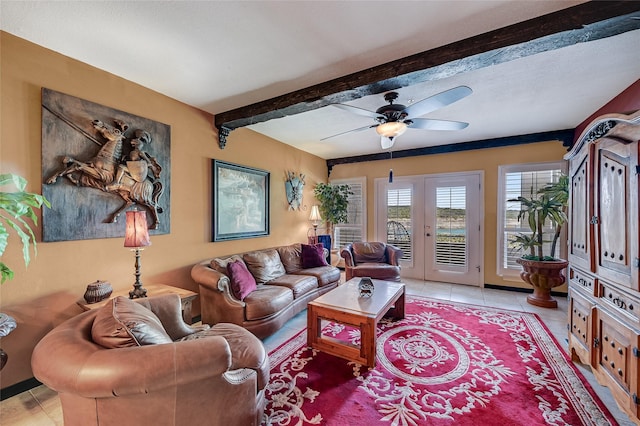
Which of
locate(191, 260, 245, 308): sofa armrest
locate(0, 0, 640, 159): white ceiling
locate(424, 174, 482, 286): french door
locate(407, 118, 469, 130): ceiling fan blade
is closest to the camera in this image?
locate(0, 0, 640, 159): white ceiling

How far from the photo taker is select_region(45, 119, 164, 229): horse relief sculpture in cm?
220

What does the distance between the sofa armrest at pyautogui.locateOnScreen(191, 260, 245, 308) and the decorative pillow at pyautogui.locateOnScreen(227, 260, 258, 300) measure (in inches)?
2.0

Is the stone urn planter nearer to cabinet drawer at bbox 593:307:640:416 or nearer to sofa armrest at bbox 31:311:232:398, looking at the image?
cabinet drawer at bbox 593:307:640:416

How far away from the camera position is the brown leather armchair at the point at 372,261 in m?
4.07

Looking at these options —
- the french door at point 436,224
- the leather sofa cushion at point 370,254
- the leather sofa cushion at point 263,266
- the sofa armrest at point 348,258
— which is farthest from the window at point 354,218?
the leather sofa cushion at point 263,266

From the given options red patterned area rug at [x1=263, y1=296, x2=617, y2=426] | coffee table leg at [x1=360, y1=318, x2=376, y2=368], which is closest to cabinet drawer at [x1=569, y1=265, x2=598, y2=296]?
red patterned area rug at [x1=263, y1=296, x2=617, y2=426]

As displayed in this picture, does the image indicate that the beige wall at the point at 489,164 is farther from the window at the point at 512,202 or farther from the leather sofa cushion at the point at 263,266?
the leather sofa cushion at the point at 263,266

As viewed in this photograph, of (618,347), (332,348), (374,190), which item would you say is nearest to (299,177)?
(374,190)

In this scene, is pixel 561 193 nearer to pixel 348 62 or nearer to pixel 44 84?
pixel 348 62

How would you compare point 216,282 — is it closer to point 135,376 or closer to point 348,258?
point 135,376

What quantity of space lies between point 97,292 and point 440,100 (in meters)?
3.37

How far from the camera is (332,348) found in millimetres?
2369

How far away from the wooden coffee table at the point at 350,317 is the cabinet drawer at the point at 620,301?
1569mm

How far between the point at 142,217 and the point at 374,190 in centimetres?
442
